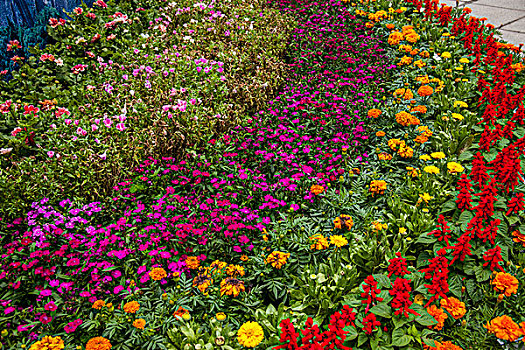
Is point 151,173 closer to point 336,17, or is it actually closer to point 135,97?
point 135,97

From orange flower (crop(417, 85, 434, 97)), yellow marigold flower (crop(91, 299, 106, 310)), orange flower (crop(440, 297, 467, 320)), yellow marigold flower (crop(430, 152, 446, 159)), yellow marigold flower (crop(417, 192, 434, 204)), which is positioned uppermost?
orange flower (crop(417, 85, 434, 97))

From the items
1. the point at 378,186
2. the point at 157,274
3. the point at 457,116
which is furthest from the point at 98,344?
the point at 457,116

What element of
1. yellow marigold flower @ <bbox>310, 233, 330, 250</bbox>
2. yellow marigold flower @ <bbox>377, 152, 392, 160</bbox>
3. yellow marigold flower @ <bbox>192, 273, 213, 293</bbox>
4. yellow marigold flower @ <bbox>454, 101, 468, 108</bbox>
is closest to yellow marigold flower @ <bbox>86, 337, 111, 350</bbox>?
yellow marigold flower @ <bbox>192, 273, 213, 293</bbox>

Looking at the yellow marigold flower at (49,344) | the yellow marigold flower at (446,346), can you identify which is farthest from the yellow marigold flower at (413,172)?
the yellow marigold flower at (49,344)

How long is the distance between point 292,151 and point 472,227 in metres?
1.51

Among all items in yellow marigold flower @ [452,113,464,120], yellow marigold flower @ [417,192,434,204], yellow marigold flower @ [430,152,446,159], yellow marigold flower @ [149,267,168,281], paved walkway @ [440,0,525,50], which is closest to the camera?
A: yellow marigold flower @ [149,267,168,281]

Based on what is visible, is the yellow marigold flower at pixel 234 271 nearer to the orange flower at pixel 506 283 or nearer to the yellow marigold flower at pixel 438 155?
the orange flower at pixel 506 283

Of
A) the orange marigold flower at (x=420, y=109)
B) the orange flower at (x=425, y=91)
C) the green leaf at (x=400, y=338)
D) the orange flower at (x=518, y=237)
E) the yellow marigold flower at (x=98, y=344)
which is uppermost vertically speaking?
the orange flower at (x=425, y=91)

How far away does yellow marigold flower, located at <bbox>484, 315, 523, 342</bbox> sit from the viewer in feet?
6.14

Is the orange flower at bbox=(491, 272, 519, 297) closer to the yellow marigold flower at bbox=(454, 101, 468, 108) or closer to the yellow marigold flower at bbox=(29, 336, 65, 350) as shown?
the yellow marigold flower at bbox=(454, 101, 468, 108)

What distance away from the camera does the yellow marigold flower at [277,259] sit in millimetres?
2283

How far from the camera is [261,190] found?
2.90 metres

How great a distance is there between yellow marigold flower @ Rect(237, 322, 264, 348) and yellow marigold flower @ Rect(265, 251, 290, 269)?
0.42 metres

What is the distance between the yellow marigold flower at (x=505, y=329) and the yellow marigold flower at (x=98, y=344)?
6.52 ft
